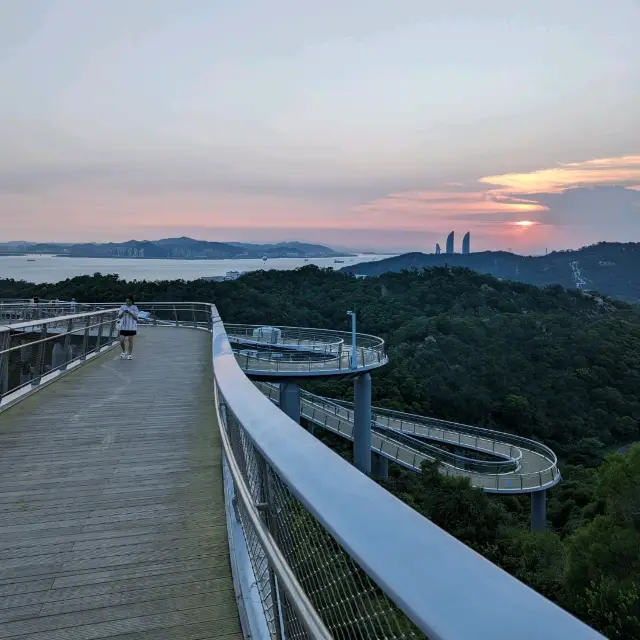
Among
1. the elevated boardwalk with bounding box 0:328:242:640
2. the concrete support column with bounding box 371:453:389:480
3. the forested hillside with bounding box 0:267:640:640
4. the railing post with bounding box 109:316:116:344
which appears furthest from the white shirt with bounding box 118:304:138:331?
the concrete support column with bounding box 371:453:389:480

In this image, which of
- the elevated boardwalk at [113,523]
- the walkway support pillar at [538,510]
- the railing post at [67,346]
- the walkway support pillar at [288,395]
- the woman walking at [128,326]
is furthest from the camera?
the walkway support pillar at [538,510]

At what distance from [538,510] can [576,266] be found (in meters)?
181

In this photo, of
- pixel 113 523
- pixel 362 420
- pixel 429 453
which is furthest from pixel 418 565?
pixel 429 453

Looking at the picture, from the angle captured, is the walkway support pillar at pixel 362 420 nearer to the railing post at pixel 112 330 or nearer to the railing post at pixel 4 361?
the railing post at pixel 112 330

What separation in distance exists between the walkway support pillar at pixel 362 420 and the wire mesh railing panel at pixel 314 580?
864 inches

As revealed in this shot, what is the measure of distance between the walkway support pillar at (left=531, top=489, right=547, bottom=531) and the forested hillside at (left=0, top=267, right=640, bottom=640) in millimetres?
1145

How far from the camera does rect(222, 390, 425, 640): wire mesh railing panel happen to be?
1099 mm

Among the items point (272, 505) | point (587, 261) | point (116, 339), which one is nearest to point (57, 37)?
point (116, 339)

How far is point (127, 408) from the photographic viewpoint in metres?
7.25

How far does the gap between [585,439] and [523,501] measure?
1805 centimetres

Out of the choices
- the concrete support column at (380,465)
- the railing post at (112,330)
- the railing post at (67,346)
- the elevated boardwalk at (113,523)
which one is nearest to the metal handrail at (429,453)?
the concrete support column at (380,465)

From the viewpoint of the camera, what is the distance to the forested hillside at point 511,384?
16.6m

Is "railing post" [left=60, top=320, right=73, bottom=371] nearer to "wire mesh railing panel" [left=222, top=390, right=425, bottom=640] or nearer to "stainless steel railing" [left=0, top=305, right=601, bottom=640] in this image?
"wire mesh railing panel" [left=222, top=390, right=425, bottom=640]

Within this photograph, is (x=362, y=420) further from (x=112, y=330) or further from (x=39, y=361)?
(x=39, y=361)
